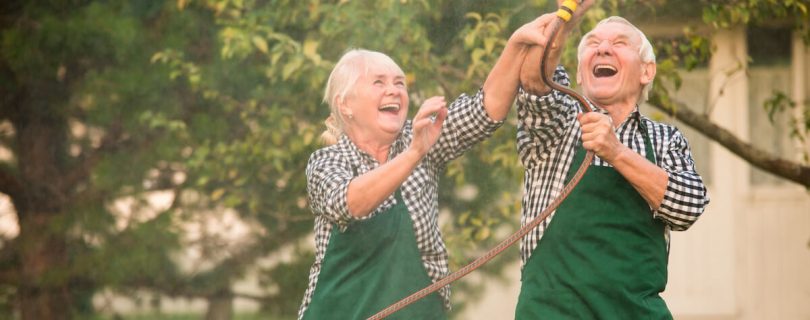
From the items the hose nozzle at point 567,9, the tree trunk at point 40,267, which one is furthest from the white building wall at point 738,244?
the hose nozzle at point 567,9

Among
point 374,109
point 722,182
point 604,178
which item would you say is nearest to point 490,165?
point 374,109

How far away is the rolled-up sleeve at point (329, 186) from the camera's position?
2332 millimetres

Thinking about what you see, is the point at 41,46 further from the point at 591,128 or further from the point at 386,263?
the point at 591,128

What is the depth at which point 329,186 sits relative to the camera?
2.38 meters

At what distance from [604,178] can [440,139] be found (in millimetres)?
370

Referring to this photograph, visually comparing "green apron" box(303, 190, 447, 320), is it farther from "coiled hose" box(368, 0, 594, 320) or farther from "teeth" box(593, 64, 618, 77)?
"teeth" box(593, 64, 618, 77)

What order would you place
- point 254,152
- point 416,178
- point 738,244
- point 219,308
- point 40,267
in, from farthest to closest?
point 738,244, point 219,308, point 40,267, point 254,152, point 416,178

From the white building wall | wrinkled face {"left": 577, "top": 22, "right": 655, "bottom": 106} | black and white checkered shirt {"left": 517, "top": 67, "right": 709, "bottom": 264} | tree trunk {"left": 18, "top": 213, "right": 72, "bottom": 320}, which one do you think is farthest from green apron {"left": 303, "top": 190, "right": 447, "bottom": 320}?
the white building wall

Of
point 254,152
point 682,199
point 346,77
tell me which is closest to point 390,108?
point 346,77

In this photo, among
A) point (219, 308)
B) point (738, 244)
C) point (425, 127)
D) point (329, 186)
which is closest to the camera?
point (425, 127)

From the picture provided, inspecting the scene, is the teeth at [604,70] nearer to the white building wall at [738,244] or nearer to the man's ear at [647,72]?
the man's ear at [647,72]

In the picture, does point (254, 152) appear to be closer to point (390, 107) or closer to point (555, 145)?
point (390, 107)

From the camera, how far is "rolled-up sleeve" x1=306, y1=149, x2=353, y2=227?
2332mm

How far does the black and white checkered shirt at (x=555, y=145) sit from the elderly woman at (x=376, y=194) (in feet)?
0.26
